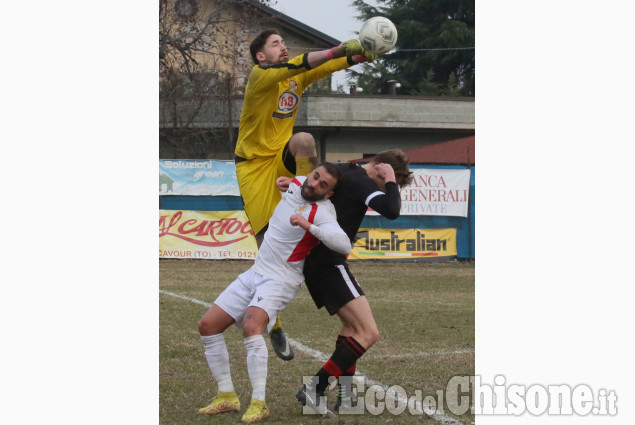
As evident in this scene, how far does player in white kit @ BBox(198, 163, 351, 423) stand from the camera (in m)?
5.21

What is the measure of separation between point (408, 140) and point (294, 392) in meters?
25.4

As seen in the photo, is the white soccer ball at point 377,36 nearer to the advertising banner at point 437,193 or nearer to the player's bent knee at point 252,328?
the player's bent knee at point 252,328

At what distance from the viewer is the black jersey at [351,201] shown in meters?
5.36

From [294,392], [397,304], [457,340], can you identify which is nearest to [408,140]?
[397,304]

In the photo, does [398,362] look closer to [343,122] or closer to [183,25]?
[183,25]

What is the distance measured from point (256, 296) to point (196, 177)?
13644 millimetres

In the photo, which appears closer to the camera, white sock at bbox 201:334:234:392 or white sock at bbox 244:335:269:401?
white sock at bbox 244:335:269:401

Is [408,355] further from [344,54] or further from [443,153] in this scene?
[443,153]

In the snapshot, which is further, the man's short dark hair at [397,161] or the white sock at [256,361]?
the man's short dark hair at [397,161]

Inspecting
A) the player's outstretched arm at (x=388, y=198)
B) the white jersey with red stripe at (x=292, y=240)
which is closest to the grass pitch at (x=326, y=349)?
the white jersey with red stripe at (x=292, y=240)

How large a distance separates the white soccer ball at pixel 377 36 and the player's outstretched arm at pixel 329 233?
1.28 meters

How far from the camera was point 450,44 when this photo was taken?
36281mm

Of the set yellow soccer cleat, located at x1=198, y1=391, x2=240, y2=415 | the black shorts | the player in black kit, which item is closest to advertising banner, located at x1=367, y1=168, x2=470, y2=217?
the player in black kit

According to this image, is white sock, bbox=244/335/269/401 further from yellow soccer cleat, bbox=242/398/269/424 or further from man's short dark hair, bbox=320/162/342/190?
man's short dark hair, bbox=320/162/342/190
